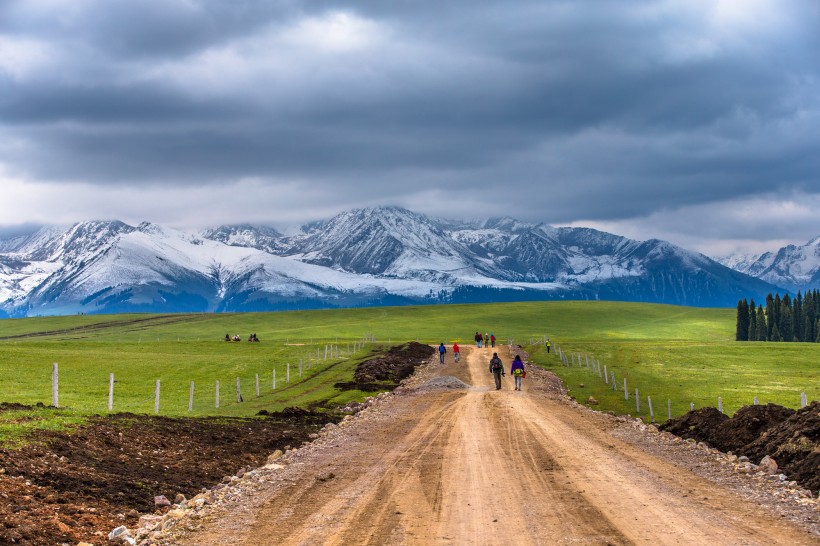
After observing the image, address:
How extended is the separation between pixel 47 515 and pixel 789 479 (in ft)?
62.2

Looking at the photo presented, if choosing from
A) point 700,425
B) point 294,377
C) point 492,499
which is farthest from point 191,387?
point 492,499

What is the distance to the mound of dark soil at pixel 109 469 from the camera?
15.9 meters

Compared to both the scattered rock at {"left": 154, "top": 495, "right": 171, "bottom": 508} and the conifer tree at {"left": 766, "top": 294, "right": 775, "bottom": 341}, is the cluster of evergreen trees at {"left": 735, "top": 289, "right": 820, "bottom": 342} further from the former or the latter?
the scattered rock at {"left": 154, "top": 495, "right": 171, "bottom": 508}

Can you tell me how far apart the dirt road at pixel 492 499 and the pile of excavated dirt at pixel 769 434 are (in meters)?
2.95

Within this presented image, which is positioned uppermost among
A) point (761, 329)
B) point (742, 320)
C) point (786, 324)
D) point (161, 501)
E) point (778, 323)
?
point (161, 501)

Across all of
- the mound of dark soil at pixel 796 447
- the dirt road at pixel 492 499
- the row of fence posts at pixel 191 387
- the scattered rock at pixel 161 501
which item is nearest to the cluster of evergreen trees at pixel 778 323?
the row of fence posts at pixel 191 387

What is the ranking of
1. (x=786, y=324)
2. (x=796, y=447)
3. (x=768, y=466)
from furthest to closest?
(x=786, y=324) < (x=796, y=447) < (x=768, y=466)

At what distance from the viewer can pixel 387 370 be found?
7019 centimetres

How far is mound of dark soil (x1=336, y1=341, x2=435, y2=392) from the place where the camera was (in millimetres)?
57688

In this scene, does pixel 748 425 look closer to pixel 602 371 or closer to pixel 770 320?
pixel 602 371

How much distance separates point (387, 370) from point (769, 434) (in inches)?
1835

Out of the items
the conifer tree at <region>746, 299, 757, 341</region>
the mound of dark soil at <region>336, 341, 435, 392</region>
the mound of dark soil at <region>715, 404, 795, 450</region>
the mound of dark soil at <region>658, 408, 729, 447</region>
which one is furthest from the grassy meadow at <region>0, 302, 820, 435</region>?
the conifer tree at <region>746, 299, 757, 341</region>

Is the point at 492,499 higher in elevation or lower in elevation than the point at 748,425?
lower

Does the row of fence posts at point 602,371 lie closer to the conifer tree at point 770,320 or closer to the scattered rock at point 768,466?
the scattered rock at point 768,466
